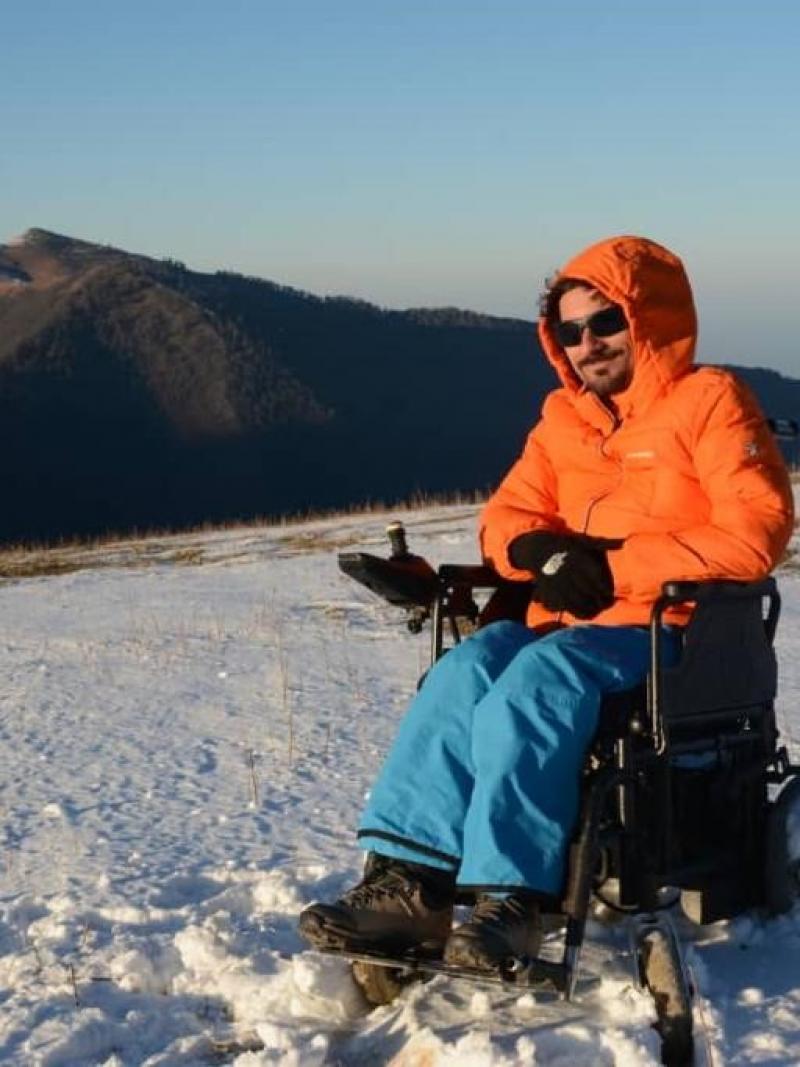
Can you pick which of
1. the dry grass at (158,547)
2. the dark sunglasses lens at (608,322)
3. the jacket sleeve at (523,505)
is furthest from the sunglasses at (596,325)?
→ the dry grass at (158,547)

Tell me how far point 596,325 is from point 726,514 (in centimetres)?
78

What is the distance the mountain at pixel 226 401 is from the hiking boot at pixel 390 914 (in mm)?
52821

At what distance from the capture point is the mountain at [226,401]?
6103 cm

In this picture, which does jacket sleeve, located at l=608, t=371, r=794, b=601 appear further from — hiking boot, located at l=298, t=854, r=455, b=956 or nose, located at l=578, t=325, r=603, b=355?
hiking boot, located at l=298, t=854, r=455, b=956

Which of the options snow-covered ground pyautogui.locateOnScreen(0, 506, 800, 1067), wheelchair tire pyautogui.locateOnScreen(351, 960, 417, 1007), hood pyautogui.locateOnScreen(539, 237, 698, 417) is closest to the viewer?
snow-covered ground pyautogui.locateOnScreen(0, 506, 800, 1067)

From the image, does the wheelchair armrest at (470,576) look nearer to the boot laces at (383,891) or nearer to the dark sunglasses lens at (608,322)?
the dark sunglasses lens at (608,322)

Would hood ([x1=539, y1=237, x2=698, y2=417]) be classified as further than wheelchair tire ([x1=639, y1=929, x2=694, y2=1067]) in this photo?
Yes

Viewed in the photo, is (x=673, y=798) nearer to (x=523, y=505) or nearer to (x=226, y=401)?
(x=523, y=505)

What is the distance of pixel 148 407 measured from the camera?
66938mm

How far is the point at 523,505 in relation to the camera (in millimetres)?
4531

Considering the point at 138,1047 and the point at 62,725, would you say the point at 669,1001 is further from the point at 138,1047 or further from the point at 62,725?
the point at 62,725

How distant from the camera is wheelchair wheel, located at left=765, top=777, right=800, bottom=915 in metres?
3.96

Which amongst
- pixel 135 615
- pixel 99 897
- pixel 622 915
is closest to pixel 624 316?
pixel 622 915

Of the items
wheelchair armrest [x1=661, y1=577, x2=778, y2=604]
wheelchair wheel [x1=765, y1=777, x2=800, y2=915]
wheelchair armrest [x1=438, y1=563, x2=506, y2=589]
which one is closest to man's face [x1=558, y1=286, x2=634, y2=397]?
wheelchair armrest [x1=438, y1=563, x2=506, y2=589]
